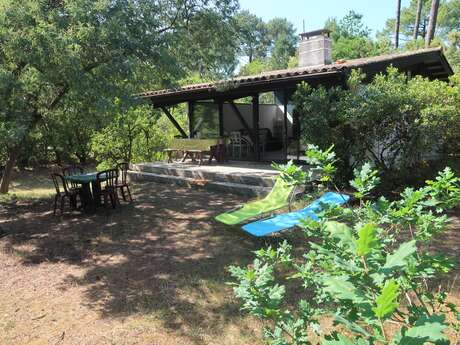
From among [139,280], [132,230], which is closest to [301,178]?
[139,280]

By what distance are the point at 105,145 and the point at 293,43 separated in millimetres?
52301

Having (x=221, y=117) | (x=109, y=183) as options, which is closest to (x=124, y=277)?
(x=109, y=183)

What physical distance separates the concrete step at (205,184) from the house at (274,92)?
90.7 inches

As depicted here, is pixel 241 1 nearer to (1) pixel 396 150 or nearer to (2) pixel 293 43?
(1) pixel 396 150

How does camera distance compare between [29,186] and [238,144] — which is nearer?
[29,186]

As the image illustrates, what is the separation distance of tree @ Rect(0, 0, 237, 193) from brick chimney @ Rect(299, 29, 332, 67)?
540cm

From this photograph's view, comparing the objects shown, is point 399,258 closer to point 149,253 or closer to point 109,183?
point 149,253

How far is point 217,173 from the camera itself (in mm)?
10148

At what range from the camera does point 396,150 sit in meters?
7.85

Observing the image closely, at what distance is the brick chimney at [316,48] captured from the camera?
11.4 metres

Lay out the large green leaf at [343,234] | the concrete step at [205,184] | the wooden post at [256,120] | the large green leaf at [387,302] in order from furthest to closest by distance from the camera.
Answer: the wooden post at [256,120] → the concrete step at [205,184] → the large green leaf at [343,234] → the large green leaf at [387,302]

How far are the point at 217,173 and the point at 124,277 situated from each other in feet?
17.9

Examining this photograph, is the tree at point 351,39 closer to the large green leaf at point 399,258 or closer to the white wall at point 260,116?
the white wall at point 260,116

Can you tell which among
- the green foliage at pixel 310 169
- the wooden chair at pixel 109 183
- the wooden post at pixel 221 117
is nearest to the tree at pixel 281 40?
the wooden post at pixel 221 117
